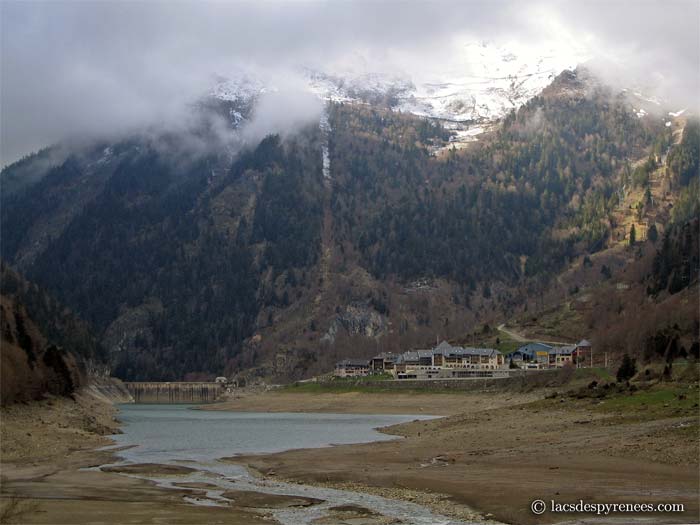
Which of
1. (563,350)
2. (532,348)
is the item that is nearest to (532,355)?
(532,348)

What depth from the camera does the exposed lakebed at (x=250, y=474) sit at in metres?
39.1

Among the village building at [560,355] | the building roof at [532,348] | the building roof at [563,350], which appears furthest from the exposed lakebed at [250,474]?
the building roof at [532,348]

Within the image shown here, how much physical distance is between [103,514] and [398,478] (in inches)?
658

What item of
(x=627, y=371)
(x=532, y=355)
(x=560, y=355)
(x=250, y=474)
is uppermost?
(x=532, y=355)

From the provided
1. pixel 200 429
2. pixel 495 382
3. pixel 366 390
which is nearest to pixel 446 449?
pixel 200 429

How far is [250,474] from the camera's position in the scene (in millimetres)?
55188

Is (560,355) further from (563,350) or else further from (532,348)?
(532,348)

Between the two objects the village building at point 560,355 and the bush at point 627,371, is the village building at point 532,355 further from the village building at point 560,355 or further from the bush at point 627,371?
the bush at point 627,371

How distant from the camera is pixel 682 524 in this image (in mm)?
32250

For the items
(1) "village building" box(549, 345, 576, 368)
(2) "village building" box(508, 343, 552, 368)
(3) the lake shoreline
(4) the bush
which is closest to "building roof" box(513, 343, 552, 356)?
(2) "village building" box(508, 343, 552, 368)

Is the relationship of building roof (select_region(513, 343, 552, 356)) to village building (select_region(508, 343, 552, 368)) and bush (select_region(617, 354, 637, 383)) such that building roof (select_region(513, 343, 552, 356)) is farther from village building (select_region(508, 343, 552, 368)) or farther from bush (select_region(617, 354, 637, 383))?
bush (select_region(617, 354, 637, 383))

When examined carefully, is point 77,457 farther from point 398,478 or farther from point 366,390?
point 366,390

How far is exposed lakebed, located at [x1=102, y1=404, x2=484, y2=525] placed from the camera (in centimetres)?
3912

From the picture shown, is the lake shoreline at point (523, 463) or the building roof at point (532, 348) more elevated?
the building roof at point (532, 348)
